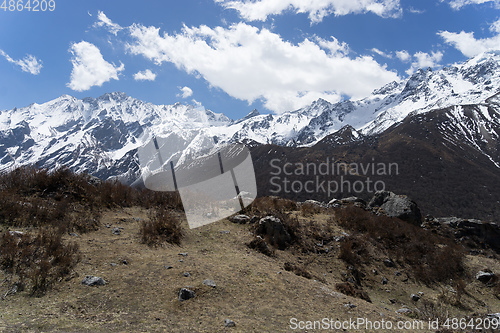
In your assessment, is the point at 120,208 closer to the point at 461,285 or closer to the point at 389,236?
the point at 389,236

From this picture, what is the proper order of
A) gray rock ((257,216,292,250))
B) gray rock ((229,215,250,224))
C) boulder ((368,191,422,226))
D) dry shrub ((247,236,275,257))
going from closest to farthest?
dry shrub ((247,236,275,257)), gray rock ((257,216,292,250)), gray rock ((229,215,250,224)), boulder ((368,191,422,226))

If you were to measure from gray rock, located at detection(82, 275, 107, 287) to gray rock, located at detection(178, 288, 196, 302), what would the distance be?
1706mm

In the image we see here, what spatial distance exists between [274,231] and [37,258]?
7.52 m

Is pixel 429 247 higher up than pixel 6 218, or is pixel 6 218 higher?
pixel 6 218

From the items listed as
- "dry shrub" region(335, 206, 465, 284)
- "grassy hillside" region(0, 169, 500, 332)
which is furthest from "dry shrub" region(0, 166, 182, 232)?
"dry shrub" region(335, 206, 465, 284)

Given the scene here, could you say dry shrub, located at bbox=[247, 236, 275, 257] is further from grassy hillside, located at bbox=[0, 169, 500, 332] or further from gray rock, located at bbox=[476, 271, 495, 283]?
gray rock, located at bbox=[476, 271, 495, 283]

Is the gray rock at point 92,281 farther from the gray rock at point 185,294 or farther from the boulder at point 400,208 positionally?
the boulder at point 400,208

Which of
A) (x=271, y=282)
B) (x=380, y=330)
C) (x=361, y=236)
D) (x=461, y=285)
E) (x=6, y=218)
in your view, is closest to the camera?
(x=380, y=330)

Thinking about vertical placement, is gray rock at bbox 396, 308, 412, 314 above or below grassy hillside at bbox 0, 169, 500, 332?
below

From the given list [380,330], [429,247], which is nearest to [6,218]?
[380,330]

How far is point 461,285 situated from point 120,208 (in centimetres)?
1360

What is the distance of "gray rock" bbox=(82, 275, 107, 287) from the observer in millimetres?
5975

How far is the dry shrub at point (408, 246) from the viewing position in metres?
11.6

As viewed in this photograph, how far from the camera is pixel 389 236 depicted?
43.9 feet
